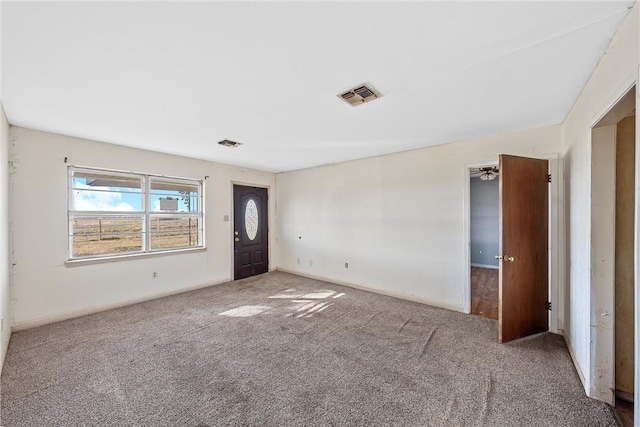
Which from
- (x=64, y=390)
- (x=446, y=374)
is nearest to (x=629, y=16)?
(x=446, y=374)

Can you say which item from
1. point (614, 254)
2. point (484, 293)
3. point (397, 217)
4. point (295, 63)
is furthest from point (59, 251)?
point (484, 293)

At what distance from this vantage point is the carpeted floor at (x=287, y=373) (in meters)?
1.70

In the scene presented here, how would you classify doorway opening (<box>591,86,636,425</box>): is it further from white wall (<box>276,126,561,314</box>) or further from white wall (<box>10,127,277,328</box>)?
white wall (<box>10,127,277,328</box>)

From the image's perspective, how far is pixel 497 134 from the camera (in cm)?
324

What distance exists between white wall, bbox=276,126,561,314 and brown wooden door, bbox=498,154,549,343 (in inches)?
13.0

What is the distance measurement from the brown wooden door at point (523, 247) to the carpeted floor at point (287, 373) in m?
0.25

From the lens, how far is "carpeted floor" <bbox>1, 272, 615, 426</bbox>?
1.70 metres

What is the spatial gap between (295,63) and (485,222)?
21.8ft

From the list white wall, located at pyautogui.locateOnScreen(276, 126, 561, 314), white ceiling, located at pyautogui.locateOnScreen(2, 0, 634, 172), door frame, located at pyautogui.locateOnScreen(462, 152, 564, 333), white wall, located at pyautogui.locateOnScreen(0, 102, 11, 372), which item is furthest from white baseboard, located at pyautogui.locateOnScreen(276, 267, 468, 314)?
white wall, located at pyautogui.locateOnScreen(0, 102, 11, 372)

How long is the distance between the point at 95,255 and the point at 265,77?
3.61 m

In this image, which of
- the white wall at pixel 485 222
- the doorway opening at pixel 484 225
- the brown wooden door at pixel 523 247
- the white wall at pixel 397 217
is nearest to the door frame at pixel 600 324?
the brown wooden door at pixel 523 247

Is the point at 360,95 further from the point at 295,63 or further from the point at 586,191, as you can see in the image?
the point at 586,191

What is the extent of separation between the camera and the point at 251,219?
564 centimetres

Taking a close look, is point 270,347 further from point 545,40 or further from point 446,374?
point 545,40
